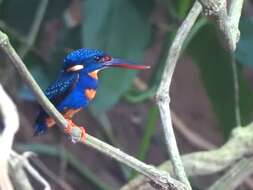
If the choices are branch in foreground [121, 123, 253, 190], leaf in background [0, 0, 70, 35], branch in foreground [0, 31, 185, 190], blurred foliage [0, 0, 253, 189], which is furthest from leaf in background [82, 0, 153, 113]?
branch in foreground [0, 31, 185, 190]

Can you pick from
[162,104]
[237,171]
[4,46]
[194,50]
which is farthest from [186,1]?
[4,46]

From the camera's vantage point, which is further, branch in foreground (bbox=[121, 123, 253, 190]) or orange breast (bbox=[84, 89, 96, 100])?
branch in foreground (bbox=[121, 123, 253, 190])

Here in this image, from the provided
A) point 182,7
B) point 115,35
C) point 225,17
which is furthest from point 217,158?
point 225,17

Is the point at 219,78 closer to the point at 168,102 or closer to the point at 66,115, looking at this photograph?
the point at 168,102

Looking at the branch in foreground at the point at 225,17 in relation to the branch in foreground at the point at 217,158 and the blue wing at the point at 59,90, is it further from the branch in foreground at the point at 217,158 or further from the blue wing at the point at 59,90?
the branch in foreground at the point at 217,158

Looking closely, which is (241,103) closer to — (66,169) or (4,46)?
A: (66,169)

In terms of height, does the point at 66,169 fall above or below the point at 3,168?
below

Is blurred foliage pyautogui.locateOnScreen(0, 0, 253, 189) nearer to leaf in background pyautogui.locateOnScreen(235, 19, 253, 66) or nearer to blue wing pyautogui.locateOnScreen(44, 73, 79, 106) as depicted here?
leaf in background pyautogui.locateOnScreen(235, 19, 253, 66)
